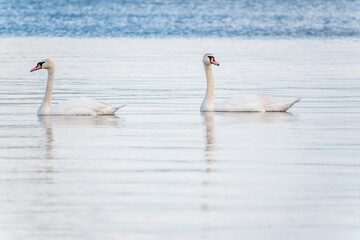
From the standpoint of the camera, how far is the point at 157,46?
33.3 m

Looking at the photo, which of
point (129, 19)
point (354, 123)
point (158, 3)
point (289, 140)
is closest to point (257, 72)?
point (354, 123)

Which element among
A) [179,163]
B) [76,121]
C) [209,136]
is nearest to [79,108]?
Result: [76,121]

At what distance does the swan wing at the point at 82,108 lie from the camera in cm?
1408

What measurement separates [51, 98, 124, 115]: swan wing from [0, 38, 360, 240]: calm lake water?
0.16 m

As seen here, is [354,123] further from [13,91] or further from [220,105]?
[13,91]

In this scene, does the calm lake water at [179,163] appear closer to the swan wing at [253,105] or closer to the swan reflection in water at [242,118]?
the swan reflection in water at [242,118]

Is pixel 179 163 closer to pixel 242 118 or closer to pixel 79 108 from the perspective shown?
pixel 242 118

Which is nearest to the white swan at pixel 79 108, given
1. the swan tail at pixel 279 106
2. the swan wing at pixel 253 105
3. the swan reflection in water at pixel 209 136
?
the swan reflection in water at pixel 209 136

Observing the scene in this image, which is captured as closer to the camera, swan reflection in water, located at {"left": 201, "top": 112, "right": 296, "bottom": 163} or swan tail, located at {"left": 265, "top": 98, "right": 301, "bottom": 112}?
swan reflection in water, located at {"left": 201, "top": 112, "right": 296, "bottom": 163}

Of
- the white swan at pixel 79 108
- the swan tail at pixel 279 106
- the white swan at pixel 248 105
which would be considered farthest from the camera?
the swan tail at pixel 279 106

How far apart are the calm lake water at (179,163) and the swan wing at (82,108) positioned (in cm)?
16

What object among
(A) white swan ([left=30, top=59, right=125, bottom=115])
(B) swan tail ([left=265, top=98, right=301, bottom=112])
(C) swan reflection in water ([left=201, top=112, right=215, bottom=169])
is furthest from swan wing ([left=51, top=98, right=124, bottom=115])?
(B) swan tail ([left=265, top=98, right=301, bottom=112])

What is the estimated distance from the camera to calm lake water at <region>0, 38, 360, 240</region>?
23.6 feet

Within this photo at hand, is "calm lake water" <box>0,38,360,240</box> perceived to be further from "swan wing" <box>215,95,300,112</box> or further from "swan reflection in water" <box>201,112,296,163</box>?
"swan wing" <box>215,95,300,112</box>
